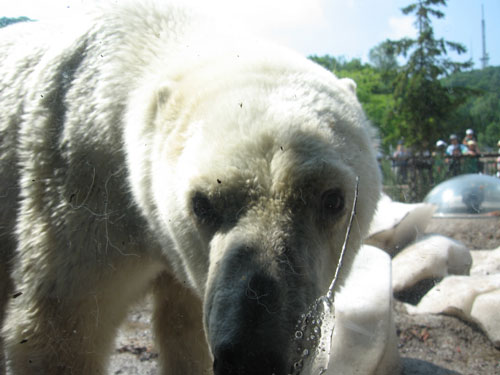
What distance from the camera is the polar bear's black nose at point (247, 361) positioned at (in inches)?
38.6

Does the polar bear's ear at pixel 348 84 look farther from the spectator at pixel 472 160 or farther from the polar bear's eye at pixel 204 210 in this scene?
the spectator at pixel 472 160

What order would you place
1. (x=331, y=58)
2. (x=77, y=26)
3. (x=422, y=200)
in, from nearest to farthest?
(x=77, y=26) → (x=331, y=58) → (x=422, y=200)

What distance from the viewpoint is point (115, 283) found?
5.60 ft

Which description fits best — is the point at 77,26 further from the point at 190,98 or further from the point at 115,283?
the point at 115,283

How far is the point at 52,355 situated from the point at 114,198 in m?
0.56

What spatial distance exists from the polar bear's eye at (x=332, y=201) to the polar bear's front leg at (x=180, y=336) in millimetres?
1068

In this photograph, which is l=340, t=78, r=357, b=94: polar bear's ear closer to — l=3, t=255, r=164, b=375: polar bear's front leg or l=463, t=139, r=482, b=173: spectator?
l=3, t=255, r=164, b=375: polar bear's front leg

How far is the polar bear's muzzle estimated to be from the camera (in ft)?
3.24

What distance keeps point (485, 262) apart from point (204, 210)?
107 inches

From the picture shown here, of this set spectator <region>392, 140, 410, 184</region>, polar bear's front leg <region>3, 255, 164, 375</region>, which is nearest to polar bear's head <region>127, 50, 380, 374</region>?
polar bear's front leg <region>3, 255, 164, 375</region>

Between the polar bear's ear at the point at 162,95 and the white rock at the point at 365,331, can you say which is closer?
the polar bear's ear at the point at 162,95

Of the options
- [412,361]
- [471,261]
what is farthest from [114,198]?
[471,261]

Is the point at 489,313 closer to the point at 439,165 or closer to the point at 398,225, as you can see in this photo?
the point at 398,225

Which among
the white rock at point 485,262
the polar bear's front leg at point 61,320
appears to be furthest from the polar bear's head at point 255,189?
the white rock at point 485,262
